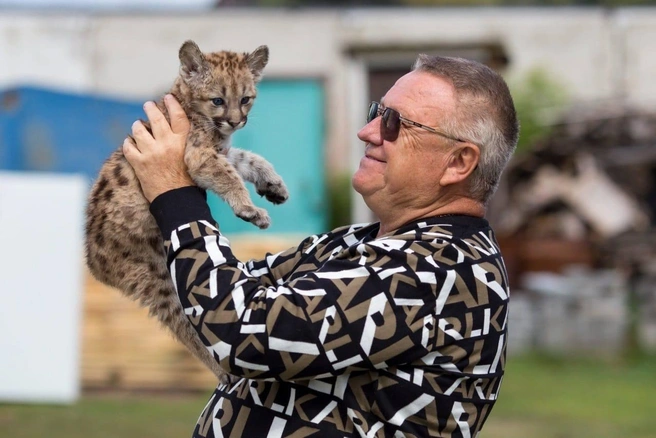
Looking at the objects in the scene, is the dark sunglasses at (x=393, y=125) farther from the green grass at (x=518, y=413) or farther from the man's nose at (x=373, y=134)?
the green grass at (x=518, y=413)

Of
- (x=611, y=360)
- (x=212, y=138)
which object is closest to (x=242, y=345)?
(x=212, y=138)

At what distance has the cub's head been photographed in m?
3.55

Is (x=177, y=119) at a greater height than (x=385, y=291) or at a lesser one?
greater

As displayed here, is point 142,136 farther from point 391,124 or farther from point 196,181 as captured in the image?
point 391,124

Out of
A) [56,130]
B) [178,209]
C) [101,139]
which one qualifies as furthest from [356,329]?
[101,139]

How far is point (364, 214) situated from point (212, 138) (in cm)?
1072

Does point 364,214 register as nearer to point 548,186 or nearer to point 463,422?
point 548,186

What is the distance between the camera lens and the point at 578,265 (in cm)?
1276

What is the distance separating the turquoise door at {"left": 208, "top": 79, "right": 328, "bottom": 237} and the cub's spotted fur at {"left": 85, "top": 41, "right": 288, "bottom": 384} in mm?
10493

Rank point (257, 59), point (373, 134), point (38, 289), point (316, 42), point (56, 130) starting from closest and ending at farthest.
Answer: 1. point (373, 134)
2. point (257, 59)
3. point (38, 289)
4. point (56, 130)
5. point (316, 42)

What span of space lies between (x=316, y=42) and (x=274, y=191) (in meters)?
12.5

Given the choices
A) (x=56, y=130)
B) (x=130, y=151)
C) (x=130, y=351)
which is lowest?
(x=130, y=351)

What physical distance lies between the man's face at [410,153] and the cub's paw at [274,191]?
0.47 metres

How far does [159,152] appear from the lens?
3018 mm
